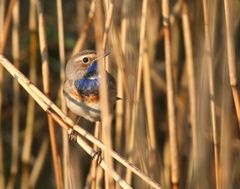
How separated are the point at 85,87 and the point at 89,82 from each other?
2.4 inches

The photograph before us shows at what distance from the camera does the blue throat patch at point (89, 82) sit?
3.86m

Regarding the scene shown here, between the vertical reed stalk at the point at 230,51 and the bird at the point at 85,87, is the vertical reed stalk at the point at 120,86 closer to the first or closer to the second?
the bird at the point at 85,87

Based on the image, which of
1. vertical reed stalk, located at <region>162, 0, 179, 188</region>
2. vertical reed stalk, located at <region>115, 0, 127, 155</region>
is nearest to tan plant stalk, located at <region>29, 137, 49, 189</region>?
vertical reed stalk, located at <region>115, 0, 127, 155</region>

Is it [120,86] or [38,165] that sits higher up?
[120,86]

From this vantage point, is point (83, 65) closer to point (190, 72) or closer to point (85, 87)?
point (85, 87)

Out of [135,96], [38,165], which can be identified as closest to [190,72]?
[135,96]

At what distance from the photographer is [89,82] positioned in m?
3.95

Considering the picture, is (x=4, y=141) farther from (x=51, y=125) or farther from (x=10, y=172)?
(x=51, y=125)

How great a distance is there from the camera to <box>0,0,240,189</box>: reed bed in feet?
10.5

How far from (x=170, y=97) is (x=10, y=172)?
7.86 ft

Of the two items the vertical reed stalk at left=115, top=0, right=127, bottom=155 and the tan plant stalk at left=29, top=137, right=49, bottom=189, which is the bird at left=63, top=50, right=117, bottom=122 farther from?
the tan plant stalk at left=29, top=137, right=49, bottom=189

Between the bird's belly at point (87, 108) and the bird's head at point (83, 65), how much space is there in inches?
8.8

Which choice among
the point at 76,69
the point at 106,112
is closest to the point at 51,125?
the point at 76,69

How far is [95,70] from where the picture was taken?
13.2ft
